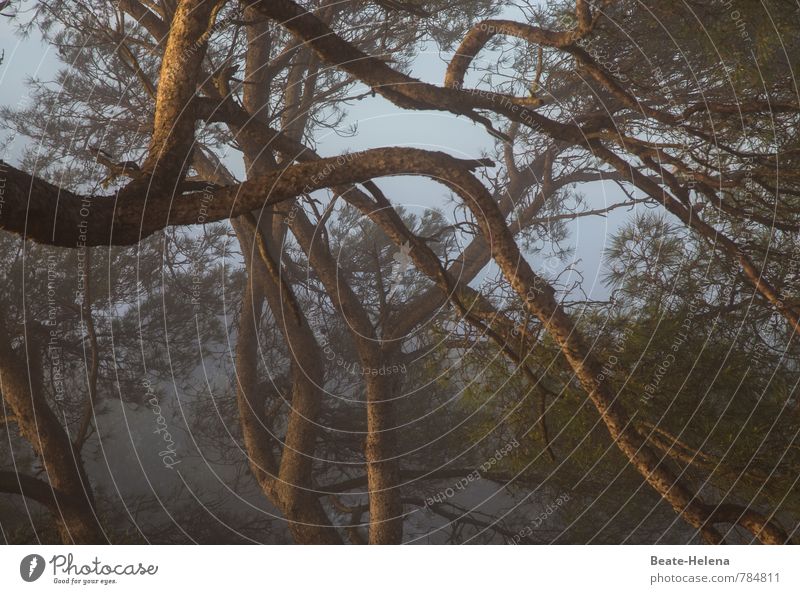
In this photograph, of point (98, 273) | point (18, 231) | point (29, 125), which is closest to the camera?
point (18, 231)

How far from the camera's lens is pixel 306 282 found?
6.48 feet

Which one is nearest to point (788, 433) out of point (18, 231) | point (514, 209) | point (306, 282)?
point (514, 209)

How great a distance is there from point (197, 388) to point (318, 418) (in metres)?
0.34

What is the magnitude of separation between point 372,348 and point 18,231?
→ 3.52 ft

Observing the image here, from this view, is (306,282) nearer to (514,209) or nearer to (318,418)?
(318,418)

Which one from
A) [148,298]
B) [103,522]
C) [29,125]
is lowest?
[103,522]

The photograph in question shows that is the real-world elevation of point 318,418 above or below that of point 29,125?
below

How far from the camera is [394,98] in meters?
1.27

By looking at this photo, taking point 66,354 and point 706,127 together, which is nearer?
point 706,127
